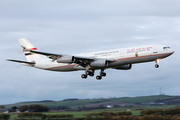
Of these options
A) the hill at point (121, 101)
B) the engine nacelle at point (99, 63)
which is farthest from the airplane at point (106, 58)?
the hill at point (121, 101)

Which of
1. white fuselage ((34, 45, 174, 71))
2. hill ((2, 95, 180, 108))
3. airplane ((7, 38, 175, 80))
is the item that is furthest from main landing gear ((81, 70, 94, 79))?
hill ((2, 95, 180, 108))

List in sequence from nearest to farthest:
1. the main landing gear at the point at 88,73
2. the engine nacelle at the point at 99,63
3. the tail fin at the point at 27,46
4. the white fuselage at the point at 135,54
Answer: the white fuselage at the point at 135,54
the engine nacelle at the point at 99,63
the main landing gear at the point at 88,73
the tail fin at the point at 27,46

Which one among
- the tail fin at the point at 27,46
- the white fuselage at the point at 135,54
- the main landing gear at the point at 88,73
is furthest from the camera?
the tail fin at the point at 27,46

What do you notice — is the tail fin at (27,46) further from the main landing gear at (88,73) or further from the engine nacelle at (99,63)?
the engine nacelle at (99,63)

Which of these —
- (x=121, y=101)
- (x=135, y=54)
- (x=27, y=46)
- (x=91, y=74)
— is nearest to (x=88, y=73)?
(x=91, y=74)

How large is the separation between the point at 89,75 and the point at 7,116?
72.1 ft

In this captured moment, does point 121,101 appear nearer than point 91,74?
No

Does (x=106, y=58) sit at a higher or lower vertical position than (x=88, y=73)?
higher

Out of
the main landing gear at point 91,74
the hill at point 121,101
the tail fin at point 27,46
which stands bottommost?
the hill at point 121,101

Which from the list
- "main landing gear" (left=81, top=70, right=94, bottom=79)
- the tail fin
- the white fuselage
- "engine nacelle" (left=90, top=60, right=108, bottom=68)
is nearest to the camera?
the white fuselage

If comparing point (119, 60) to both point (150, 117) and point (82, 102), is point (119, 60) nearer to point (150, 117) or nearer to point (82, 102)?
point (150, 117)

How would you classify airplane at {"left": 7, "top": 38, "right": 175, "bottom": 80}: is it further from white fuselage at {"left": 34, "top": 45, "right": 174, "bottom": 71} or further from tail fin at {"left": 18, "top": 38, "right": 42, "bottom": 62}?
tail fin at {"left": 18, "top": 38, "right": 42, "bottom": 62}

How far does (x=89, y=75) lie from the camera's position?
68000 millimetres

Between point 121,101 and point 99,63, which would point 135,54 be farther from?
point 121,101
